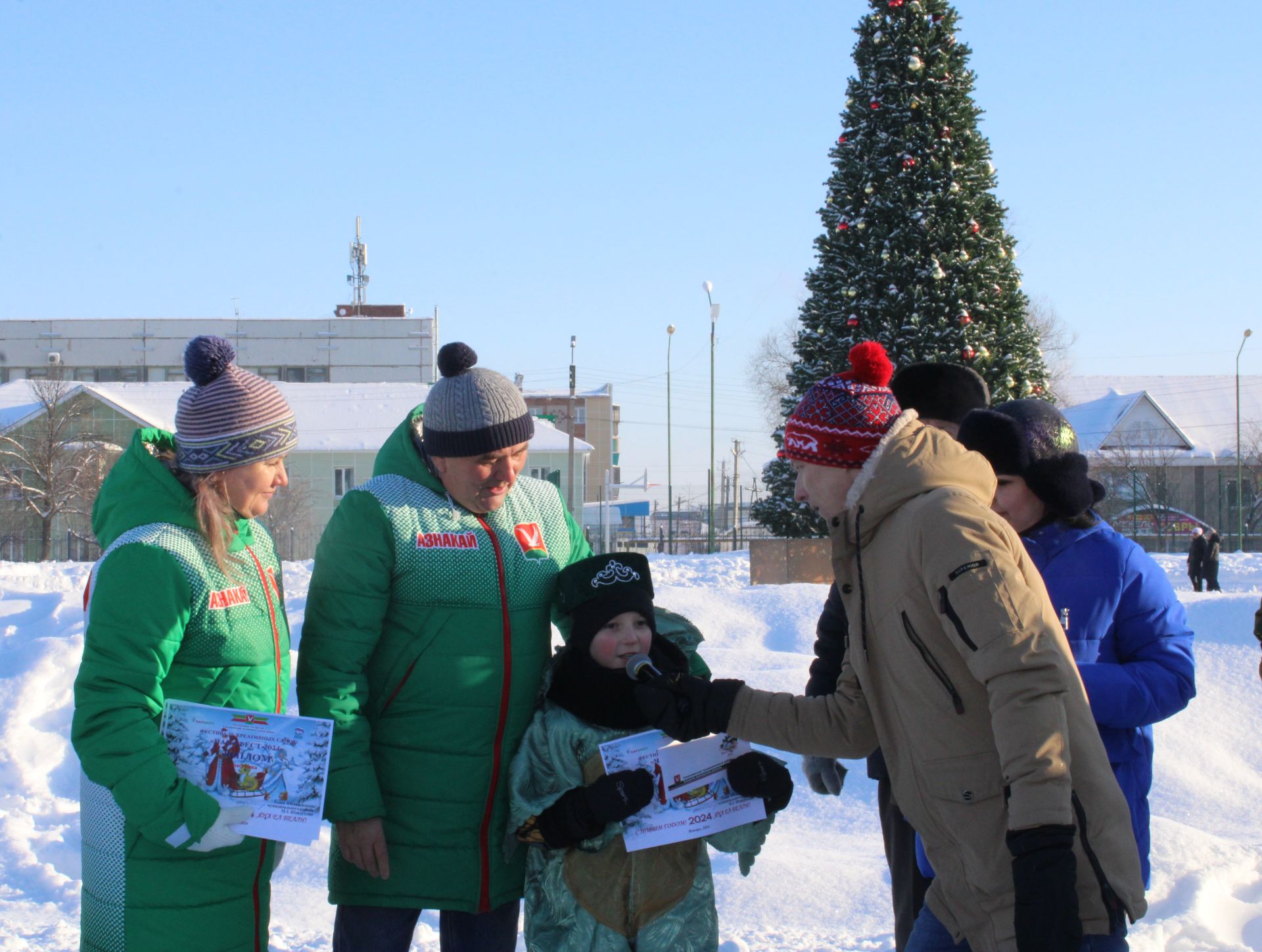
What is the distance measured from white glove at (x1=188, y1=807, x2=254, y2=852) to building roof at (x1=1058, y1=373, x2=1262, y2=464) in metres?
43.1

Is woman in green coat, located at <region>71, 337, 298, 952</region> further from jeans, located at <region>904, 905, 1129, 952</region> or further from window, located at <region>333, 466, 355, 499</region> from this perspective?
window, located at <region>333, 466, 355, 499</region>

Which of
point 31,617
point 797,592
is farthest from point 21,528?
point 797,592

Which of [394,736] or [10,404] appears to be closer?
[394,736]

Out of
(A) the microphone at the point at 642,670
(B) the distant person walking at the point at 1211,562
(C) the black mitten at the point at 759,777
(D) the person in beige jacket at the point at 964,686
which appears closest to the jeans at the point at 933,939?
(D) the person in beige jacket at the point at 964,686

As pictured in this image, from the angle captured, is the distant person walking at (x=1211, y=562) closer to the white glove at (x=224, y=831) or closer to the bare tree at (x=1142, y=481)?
the bare tree at (x=1142, y=481)

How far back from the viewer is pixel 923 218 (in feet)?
48.6

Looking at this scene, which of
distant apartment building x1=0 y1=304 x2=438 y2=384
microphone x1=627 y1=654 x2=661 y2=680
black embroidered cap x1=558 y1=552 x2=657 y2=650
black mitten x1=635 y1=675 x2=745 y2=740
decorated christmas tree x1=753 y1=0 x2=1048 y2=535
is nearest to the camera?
black mitten x1=635 y1=675 x2=745 y2=740

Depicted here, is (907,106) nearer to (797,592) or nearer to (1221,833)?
(797,592)

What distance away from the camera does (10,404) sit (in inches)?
1532

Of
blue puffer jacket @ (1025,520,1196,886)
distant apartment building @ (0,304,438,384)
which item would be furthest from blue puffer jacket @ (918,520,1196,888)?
distant apartment building @ (0,304,438,384)

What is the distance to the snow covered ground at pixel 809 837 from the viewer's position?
4219 mm

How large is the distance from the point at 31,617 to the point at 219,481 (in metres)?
8.99

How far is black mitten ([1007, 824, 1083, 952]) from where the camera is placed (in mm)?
2004

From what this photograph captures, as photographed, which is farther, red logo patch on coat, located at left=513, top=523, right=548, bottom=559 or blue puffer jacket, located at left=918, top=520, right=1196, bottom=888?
red logo patch on coat, located at left=513, top=523, right=548, bottom=559
